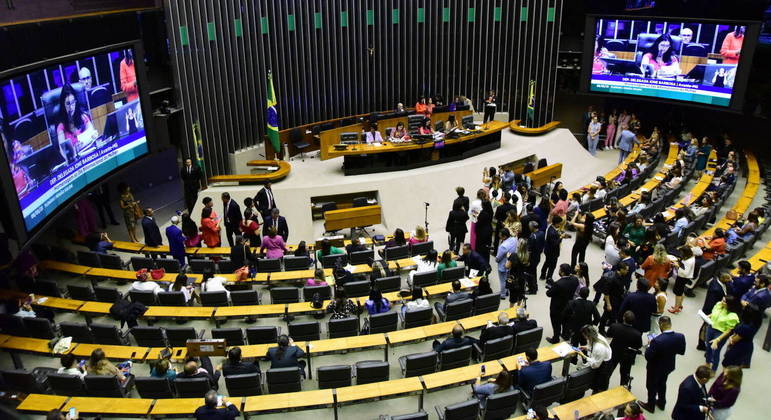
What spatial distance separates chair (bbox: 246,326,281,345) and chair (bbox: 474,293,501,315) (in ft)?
9.78

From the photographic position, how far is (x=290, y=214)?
44.1 feet

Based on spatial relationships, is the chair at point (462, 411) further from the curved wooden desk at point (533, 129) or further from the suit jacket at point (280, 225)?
the curved wooden desk at point (533, 129)

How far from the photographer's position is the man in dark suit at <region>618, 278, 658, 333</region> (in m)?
7.44

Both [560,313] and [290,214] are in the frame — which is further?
[290,214]

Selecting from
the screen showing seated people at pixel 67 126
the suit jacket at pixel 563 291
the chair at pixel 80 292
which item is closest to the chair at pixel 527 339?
the suit jacket at pixel 563 291

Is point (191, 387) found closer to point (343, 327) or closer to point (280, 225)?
point (343, 327)

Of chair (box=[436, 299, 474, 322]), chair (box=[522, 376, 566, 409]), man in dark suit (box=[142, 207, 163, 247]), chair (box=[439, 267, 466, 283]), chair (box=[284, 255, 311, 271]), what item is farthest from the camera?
man in dark suit (box=[142, 207, 163, 247])

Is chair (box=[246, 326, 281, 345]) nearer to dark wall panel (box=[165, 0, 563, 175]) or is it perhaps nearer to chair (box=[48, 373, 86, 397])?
chair (box=[48, 373, 86, 397])

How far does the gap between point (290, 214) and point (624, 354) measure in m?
8.44

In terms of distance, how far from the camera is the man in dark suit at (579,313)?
747 cm

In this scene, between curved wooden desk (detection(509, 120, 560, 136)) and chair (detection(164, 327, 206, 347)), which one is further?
curved wooden desk (detection(509, 120, 560, 136))

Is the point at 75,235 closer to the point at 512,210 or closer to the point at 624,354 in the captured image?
the point at 512,210

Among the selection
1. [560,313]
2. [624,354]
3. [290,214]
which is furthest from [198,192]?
[624,354]

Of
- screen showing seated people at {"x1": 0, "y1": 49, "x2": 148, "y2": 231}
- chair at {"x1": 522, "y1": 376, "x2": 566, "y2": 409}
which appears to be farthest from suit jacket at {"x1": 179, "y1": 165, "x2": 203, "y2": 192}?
chair at {"x1": 522, "y1": 376, "x2": 566, "y2": 409}
